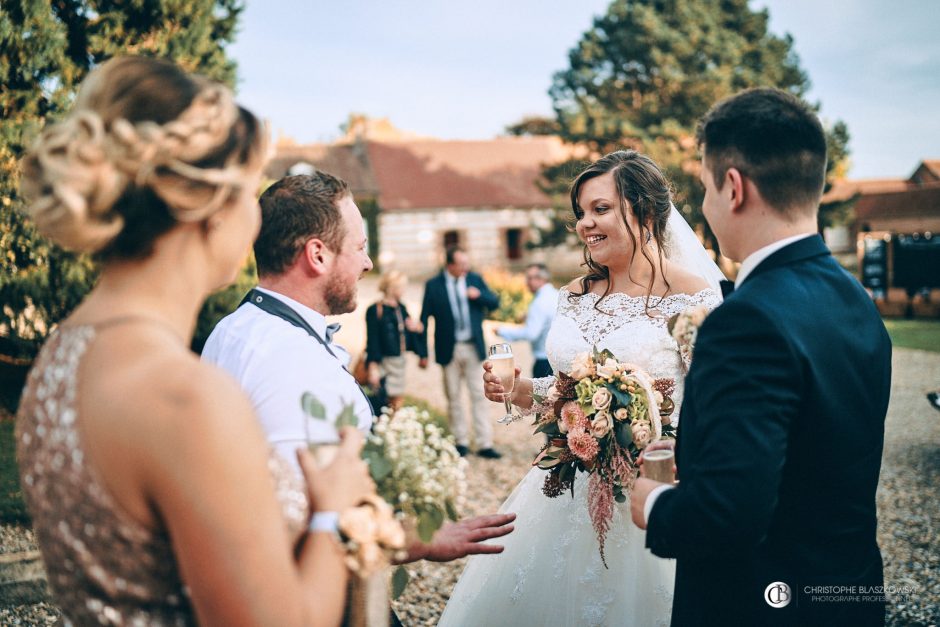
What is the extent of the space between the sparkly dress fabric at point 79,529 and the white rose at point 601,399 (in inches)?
72.3

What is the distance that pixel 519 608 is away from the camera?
3.33m

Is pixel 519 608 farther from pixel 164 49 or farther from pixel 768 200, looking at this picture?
pixel 164 49

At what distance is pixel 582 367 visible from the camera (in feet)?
10.0

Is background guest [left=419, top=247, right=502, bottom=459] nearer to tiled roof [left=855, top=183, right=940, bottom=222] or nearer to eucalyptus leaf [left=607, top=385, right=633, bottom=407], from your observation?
eucalyptus leaf [left=607, top=385, right=633, bottom=407]

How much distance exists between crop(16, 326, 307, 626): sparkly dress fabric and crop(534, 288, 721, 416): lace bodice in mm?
2367

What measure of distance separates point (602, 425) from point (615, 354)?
2.35ft

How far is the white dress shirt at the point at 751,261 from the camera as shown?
1910mm

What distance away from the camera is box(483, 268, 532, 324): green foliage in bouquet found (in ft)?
74.3

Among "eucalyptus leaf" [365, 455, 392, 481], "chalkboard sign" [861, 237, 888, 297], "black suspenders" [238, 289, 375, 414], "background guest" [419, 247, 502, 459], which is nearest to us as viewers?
"eucalyptus leaf" [365, 455, 392, 481]

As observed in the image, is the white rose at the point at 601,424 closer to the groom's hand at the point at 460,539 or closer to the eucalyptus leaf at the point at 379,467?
the groom's hand at the point at 460,539

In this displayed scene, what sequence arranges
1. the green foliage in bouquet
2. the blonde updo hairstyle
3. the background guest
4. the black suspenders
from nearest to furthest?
the blonde updo hairstyle
the black suspenders
the background guest
the green foliage in bouquet

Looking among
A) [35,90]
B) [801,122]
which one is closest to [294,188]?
[801,122]

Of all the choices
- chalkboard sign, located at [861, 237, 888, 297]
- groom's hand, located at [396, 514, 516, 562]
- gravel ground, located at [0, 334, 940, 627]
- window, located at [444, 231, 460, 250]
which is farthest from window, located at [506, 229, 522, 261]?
groom's hand, located at [396, 514, 516, 562]

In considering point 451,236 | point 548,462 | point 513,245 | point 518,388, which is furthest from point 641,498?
point 513,245
